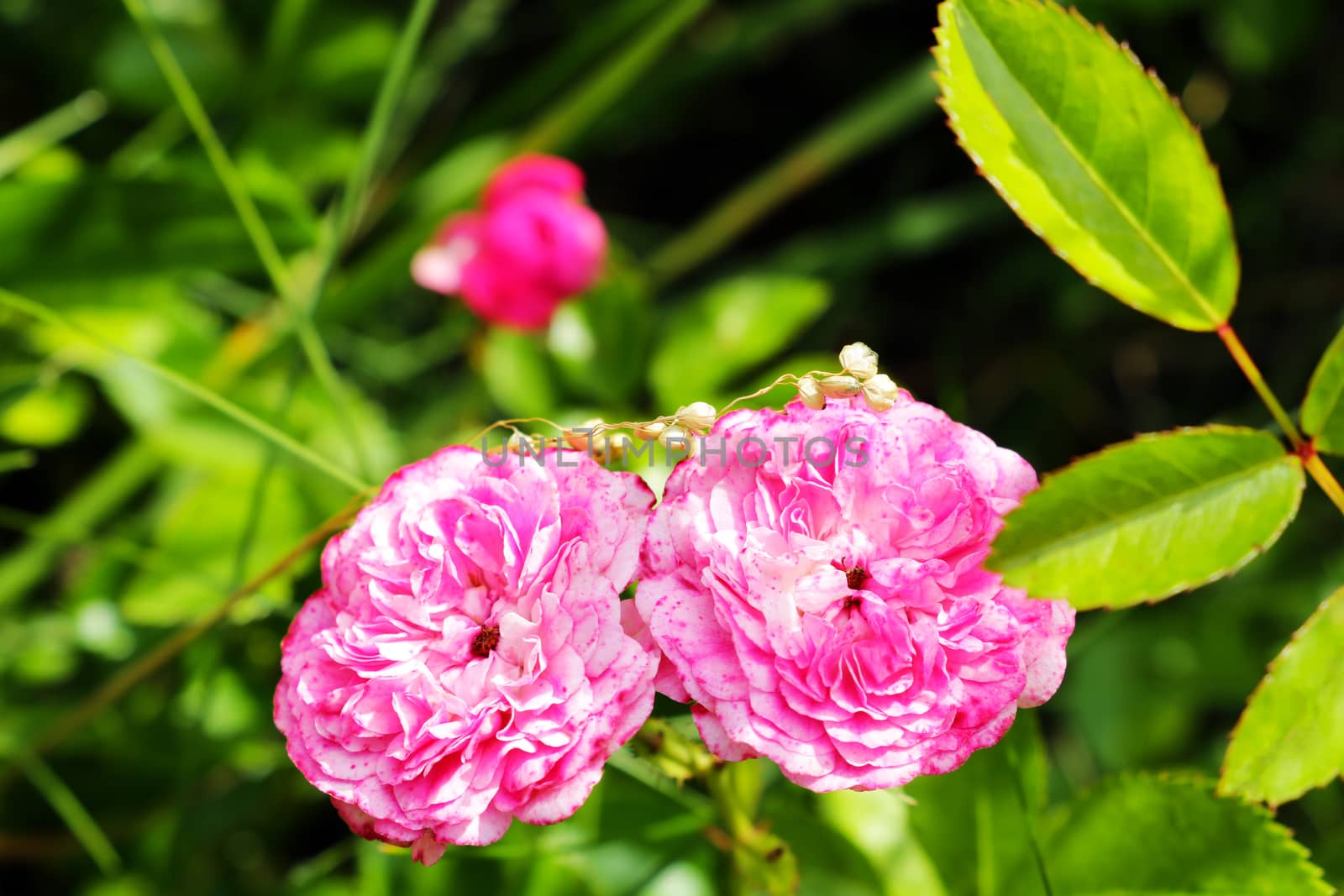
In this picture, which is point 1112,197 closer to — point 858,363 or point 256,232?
point 858,363

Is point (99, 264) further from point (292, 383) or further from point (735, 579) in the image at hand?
point (735, 579)

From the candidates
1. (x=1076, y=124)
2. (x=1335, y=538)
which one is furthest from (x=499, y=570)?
(x=1335, y=538)

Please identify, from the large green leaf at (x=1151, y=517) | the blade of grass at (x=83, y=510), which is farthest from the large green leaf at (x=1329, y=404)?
the blade of grass at (x=83, y=510)

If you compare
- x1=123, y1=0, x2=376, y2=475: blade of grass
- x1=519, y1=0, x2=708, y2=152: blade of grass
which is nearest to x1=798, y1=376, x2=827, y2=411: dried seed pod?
x1=123, y1=0, x2=376, y2=475: blade of grass

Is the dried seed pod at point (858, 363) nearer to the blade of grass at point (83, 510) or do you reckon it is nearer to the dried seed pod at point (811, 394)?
the dried seed pod at point (811, 394)

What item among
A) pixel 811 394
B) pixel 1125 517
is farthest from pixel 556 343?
pixel 1125 517

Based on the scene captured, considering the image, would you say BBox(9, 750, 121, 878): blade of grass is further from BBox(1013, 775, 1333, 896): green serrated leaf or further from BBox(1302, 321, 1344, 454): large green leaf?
BBox(1302, 321, 1344, 454): large green leaf

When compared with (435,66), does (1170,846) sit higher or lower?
lower
